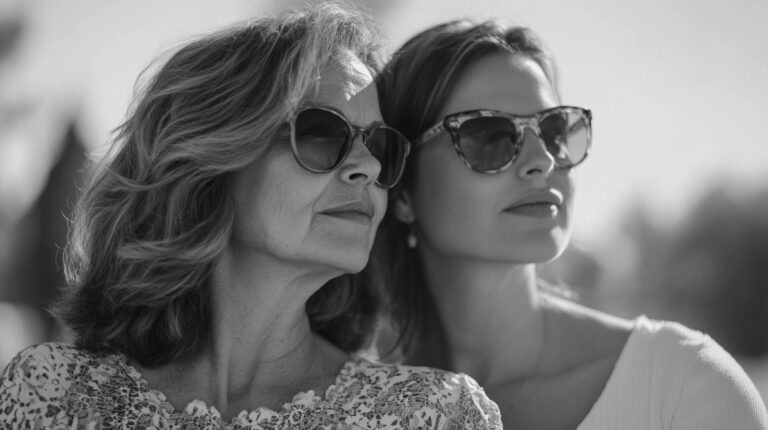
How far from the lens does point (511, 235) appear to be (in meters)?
3.53

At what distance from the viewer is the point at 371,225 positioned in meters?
3.04

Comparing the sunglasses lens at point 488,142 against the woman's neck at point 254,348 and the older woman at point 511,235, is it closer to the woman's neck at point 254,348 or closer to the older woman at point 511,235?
the older woman at point 511,235

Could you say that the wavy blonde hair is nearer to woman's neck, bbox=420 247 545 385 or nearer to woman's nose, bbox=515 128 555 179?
woman's nose, bbox=515 128 555 179

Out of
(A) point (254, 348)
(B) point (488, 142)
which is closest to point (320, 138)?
(A) point (254, 348)

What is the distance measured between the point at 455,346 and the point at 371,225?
3.80 ft

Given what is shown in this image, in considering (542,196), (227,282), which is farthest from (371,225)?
(542,196)

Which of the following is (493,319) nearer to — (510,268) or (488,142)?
(510,268)

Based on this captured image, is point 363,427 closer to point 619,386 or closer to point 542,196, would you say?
point 619,386

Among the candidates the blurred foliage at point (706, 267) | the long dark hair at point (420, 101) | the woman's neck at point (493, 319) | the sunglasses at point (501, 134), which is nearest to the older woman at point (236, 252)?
the sunglasses at point (501, 134)

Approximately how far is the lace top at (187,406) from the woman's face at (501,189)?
2.81 feet

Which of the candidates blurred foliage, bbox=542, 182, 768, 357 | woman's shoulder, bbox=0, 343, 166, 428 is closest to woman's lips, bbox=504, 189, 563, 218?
woman's shoulder, bbox=0, 343, 166, 428

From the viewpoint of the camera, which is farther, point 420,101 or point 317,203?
point 420,101

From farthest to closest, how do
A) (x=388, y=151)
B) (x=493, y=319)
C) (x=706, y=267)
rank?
1. (x=706, y=267)
2. (x=493, y=319)
3. (x=388, y=151)

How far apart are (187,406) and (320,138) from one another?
1.03m
